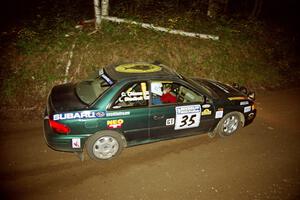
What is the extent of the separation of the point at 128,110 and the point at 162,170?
131 centimetres

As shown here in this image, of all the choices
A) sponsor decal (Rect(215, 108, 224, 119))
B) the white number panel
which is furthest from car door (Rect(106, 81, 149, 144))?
sponsor decal (Rect(215, 108, 224, 119))

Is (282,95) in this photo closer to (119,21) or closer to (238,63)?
(238,63)

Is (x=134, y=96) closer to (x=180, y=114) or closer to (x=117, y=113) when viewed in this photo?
(x=117, y=113)

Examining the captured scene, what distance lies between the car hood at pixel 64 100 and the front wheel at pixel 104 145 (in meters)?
0.65

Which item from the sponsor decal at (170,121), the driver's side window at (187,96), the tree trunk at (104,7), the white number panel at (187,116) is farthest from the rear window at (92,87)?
the tree trunk at (104,7)

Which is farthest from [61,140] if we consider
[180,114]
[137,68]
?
[180,114]

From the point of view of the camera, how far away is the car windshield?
523cm

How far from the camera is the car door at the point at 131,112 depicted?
16.8ft

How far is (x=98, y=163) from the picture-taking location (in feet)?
17.4

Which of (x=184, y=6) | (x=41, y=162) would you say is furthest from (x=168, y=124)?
(x=184, y=6)

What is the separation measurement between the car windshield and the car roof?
0.23 meters

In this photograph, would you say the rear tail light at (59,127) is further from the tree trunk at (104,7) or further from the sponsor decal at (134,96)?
the tree trunk at (104,7)

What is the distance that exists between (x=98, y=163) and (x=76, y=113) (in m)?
1.11

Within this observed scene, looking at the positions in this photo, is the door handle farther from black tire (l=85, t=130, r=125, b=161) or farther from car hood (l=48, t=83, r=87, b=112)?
car hood (l=48, t=83, r=87, b=112)
